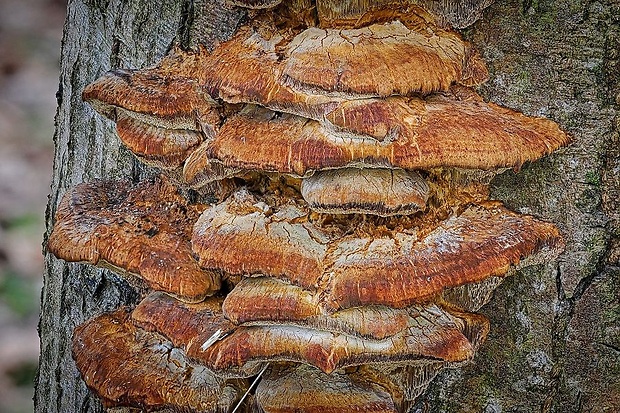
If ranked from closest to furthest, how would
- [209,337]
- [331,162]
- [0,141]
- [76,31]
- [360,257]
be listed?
1. [331,162]
2. [360,257]
3. [209,337]
4. [76,31]
5. [0,141]

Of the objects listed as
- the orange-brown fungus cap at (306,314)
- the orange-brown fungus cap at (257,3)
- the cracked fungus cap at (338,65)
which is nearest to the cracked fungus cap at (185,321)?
the orange-brown fungus cap at (306,314)

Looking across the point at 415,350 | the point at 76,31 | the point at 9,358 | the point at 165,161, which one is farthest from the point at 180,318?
the point at 9,358

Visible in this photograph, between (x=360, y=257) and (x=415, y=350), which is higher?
(x=360, y=257)

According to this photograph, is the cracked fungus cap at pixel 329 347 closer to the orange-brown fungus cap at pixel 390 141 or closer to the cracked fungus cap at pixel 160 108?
the orange-brown fungus cap at pixel 390 141

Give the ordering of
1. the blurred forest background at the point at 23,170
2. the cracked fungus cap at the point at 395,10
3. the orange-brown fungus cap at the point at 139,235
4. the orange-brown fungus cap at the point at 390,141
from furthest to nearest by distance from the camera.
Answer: the blurred forest background at the point at 23,170 → the orange-brown fungus cap at the point at 139,235 → the cracked fungus cap at the point at 395,10 → the orange-brown fungus cap at the point at 390,141

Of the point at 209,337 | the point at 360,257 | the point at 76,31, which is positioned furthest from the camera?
the point at 76,31

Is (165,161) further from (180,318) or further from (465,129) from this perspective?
(465,129)

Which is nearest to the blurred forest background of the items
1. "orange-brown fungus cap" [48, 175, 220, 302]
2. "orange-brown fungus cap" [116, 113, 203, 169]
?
"orange-brown fungus cap" [48, 175, 220, 302]
